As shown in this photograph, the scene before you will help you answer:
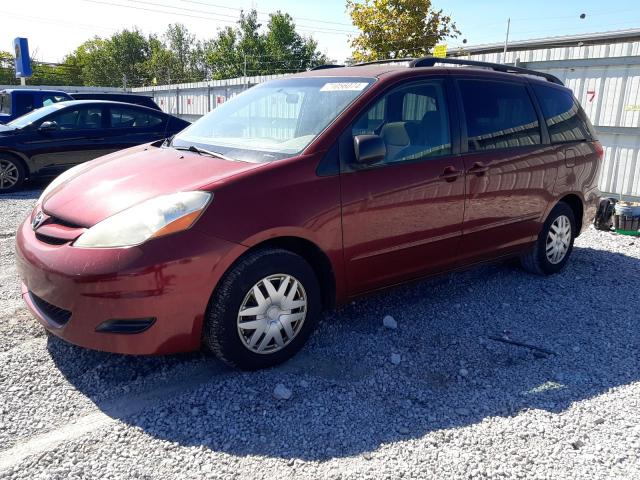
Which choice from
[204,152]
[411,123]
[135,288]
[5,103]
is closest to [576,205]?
[411,123]

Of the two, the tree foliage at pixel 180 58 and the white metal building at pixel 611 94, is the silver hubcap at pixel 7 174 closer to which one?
the white metal building at pixel 611 94

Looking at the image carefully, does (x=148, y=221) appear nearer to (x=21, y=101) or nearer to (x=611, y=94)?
(x=611, y=94)

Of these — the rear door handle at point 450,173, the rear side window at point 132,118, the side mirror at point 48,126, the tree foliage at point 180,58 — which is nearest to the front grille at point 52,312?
the rear door handle at point 450,173

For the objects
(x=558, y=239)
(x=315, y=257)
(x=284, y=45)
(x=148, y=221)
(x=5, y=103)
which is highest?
(x=284, y=45)

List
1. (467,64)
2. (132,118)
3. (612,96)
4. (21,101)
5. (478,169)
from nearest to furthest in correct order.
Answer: (478,169)
(467,64)
(612,96)
(132,118)
(21,101)

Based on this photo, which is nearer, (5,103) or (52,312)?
(52,312)

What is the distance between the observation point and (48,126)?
8.90 m

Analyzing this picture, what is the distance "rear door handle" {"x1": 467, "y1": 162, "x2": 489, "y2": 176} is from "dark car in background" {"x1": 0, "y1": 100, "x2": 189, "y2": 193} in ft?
24.5

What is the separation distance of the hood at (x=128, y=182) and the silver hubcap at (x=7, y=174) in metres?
6.07

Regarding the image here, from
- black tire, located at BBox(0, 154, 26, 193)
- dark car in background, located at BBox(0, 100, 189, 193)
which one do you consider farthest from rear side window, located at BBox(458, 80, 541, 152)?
black tire, located at BBox(0, 154, 26, 193)

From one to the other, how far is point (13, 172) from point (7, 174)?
95 mm

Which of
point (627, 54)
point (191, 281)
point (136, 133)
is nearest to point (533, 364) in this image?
point (191, 281)

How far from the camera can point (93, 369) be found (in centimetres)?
304

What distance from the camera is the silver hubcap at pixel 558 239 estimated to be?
4.92 metres
